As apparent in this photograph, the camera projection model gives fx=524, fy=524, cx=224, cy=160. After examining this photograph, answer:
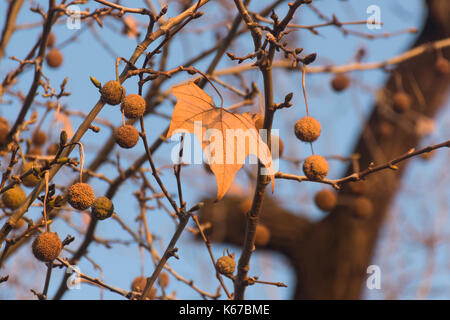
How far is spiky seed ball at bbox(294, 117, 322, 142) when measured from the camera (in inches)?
38.8

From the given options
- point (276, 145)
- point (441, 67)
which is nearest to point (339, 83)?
point (441, 67)

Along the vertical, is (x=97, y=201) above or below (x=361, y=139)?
below

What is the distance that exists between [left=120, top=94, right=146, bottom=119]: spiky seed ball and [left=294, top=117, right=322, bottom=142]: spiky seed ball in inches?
12.0

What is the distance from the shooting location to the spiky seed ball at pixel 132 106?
85cm

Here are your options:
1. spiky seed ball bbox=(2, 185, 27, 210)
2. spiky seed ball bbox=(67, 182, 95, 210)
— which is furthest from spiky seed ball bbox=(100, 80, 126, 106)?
spiky seed ball bbox=(2, 185, 27, 210)

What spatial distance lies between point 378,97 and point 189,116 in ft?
7.51

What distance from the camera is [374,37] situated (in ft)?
6.23

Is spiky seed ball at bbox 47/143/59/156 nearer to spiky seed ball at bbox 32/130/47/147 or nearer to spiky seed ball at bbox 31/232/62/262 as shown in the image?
spiky seed ball at bbox 32/130/47/147
